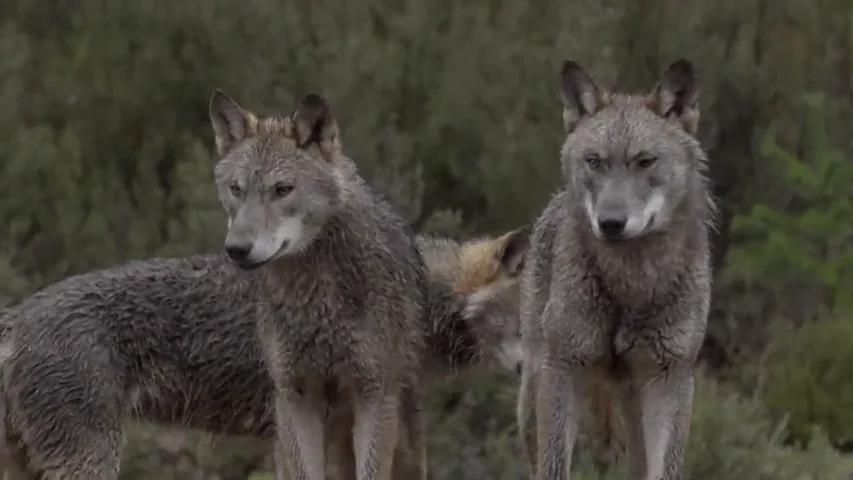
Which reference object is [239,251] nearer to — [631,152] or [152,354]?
[152,354]

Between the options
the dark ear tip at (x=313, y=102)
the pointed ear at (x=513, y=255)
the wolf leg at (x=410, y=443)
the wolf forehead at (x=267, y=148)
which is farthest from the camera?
the pointed ear at (x=513, y=255)

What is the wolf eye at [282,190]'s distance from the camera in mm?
6156

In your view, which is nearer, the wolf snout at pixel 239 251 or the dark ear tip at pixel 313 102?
the wolf snout at pixel 239 251

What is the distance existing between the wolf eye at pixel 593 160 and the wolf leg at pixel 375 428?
133cm

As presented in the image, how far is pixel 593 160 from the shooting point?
596 centimetres

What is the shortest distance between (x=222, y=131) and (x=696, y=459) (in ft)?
11.7

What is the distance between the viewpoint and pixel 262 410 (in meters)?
7.38

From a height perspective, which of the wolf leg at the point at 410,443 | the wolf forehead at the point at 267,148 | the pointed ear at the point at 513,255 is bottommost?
the wolf leg at the point at 410,443

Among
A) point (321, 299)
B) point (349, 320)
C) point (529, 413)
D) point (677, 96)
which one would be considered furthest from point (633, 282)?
point (321, 299)

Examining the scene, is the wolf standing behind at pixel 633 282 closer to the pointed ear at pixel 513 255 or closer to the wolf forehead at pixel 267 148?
the wolf forehead at pixel 267 148

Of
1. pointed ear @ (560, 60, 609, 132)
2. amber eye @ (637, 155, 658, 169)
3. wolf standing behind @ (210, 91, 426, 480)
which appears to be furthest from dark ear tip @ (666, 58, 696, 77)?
wolf standing behind @ (210, 91, 426, 480)

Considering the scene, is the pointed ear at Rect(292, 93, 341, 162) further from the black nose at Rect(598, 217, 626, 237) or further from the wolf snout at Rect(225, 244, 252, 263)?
the black nose at Rect(598, 217, 626, 237)

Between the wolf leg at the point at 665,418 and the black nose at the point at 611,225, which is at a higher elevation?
the black nose at the point at 611,225

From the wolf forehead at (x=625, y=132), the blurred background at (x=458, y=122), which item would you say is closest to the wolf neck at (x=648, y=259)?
the wolf forehead at (x=625, y=132)
